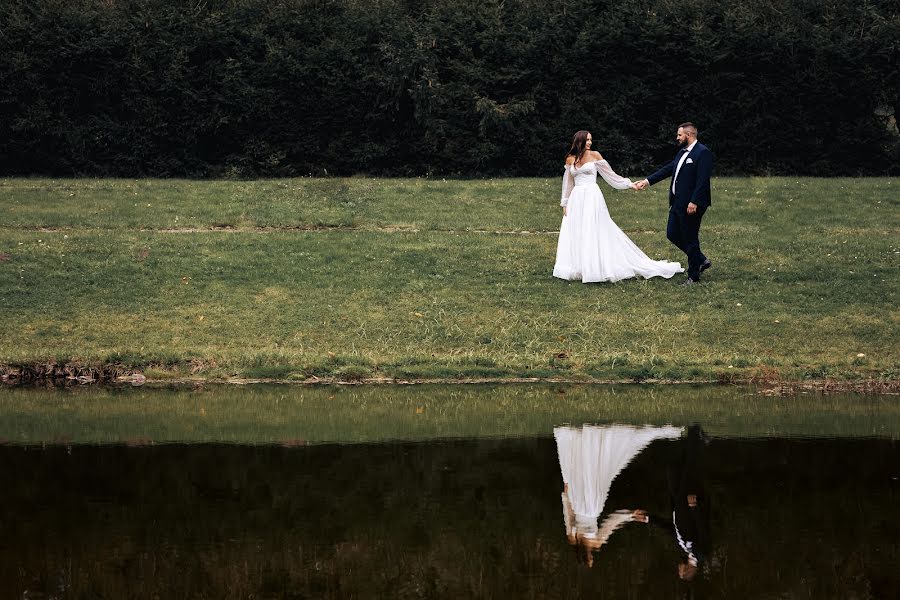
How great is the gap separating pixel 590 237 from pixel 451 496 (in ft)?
31.3

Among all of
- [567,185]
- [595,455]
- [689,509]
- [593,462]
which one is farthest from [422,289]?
[689,509]

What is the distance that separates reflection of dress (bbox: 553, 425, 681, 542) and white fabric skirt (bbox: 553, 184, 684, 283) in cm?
689

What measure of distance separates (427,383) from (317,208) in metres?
9.85

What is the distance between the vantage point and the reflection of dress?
7496 mm

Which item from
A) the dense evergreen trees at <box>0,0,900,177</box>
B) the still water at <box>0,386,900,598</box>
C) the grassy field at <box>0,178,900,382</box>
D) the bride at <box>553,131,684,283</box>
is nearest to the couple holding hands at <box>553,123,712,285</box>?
the bride at <box>553,131,684,283</box>

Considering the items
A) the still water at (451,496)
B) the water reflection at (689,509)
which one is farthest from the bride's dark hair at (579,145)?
the water reflection at (689,509)

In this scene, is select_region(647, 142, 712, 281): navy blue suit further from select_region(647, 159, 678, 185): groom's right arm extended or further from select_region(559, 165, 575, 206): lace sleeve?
select_region(559, 165, 575, 206): lace sleeve

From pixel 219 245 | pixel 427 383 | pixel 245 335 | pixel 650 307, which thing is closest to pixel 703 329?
pixel 650 307

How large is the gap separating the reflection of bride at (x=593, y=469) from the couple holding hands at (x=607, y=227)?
22.6ft

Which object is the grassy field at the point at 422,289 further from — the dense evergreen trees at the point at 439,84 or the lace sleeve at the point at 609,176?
the dense evergreen trees at the point at 439,84

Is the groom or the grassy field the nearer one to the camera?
the grassy field

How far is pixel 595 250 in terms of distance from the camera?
17.1 meters

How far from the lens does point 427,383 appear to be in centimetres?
1298

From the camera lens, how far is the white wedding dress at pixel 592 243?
17.1 m
